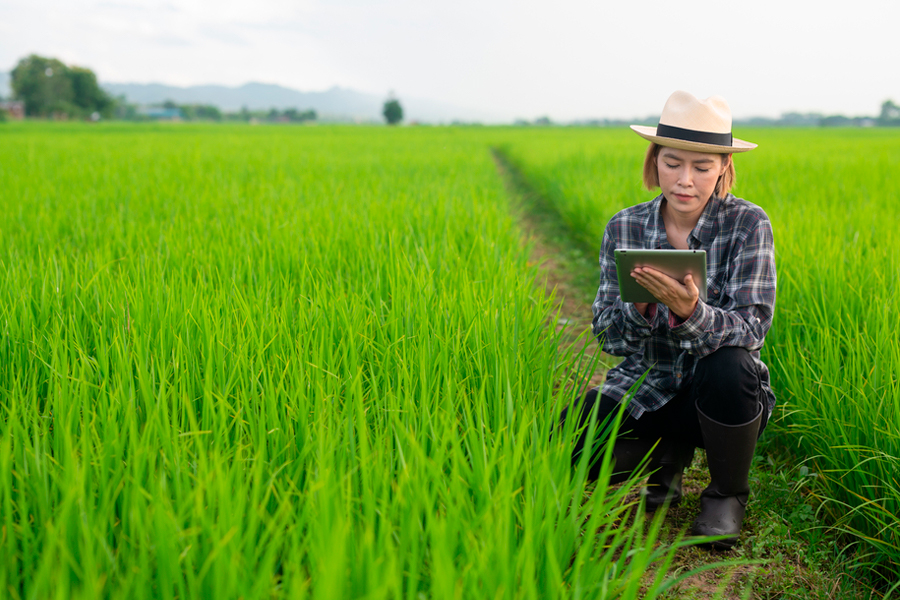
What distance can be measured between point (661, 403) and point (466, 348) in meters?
0.64

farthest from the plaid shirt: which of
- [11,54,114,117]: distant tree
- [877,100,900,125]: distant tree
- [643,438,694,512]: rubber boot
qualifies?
[877,100,900,125]: distant tree

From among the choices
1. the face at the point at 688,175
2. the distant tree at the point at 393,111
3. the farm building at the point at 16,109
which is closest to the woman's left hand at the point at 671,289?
the face at the point at 688,175

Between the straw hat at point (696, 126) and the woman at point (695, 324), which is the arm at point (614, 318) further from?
the straw hat at point (696, 126)

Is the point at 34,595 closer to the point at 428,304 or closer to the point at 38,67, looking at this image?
the point at 428,304

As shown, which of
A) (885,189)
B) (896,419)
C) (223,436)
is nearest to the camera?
(223,436)

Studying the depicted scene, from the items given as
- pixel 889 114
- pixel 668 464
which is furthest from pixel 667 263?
pixel 889 114

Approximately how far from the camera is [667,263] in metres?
1.46

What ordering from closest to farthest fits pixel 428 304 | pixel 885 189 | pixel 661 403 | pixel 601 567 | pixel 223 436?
pixel 601 567 → pixel 223 436 → pixel 661 403 → pixel 428 304 → pixel 885 189

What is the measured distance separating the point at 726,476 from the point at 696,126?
98 centimetres

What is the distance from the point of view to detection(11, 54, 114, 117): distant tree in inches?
2569

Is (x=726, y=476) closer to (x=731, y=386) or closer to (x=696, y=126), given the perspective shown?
(x=731, y=386)

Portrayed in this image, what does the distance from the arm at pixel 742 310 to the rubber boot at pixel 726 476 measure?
0.70 feet

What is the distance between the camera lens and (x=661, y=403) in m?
1.77

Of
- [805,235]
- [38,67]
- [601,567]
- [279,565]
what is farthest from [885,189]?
[38,67]
